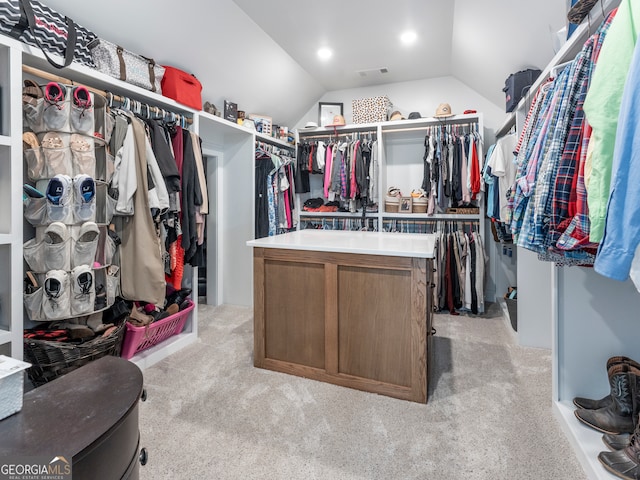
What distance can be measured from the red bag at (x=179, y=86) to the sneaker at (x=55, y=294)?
4.84ft

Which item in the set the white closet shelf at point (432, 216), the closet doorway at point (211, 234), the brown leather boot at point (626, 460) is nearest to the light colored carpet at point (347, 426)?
the brown leather boot at point (626, 460)

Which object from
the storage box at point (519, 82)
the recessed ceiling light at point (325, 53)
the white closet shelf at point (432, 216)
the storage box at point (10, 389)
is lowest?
the storage box at point (10, 389)

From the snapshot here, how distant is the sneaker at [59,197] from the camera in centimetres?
173

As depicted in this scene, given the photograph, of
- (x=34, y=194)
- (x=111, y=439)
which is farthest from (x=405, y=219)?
(x=111, y=439)

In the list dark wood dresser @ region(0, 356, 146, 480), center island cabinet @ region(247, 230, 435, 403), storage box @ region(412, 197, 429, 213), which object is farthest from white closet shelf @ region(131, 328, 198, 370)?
storage box @ region(412, 197, 429, 213)

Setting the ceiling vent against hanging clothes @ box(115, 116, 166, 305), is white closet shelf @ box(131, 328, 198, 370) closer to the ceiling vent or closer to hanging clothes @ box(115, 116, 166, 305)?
hanging clothes @ box(115, 116, 166, 305)

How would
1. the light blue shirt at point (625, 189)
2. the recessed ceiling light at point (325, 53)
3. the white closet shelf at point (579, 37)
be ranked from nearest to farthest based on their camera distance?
the light blue shirt at point (625, 189), the white closet shelf at point (579, 37), the recessed ceiling light at point (325, 53)

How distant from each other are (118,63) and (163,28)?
1.77 ft

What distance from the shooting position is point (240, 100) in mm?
3602

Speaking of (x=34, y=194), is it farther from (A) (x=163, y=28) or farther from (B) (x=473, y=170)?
(B) (x=473, y=170)

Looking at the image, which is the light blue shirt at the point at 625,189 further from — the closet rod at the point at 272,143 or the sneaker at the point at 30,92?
the closet rod at the point at 272,143

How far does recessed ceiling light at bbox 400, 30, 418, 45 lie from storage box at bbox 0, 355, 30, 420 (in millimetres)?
3464

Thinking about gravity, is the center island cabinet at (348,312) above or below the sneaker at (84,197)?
below

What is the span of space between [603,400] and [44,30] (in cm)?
328
